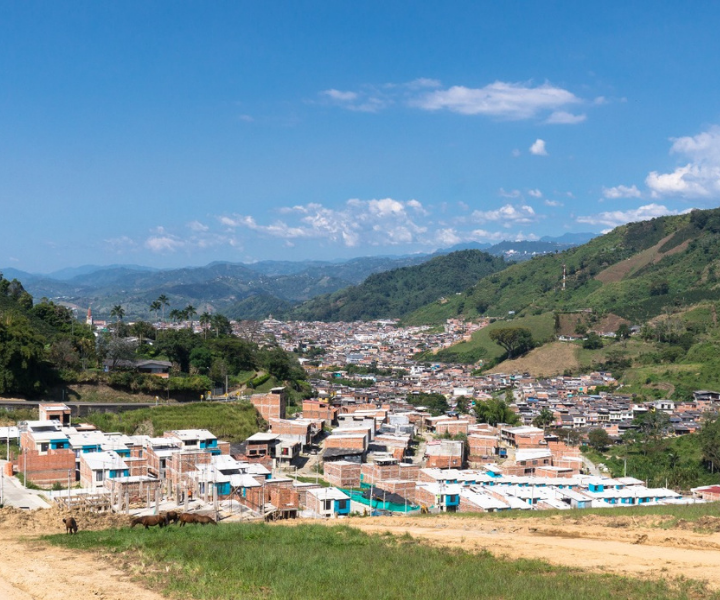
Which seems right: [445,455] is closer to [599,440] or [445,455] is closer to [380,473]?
[380,473]

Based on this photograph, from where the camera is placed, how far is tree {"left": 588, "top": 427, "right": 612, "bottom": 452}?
39.2 metres

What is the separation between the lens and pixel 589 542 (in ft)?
41.7

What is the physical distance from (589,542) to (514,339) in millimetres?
58804

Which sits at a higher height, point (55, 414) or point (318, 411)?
point (55, 414)

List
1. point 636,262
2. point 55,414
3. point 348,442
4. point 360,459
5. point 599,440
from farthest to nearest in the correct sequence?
point 636,262 < point 599,440 < point 348,442 < point 360,459 < point 55,414

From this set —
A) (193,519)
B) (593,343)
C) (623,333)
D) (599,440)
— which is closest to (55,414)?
(193,519)

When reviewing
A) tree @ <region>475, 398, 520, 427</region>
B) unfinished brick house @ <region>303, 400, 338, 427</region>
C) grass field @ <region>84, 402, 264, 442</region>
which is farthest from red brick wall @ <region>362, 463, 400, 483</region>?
tree @ <region>475, 398, 520, 427</region>

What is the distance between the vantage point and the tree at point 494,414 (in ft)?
148

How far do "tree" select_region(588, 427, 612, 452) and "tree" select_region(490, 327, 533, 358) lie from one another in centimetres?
3056

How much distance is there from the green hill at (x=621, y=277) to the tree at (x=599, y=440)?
132 feet

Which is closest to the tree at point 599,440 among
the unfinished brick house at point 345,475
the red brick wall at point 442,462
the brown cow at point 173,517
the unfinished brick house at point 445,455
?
the unfinished brick house at point 445,455

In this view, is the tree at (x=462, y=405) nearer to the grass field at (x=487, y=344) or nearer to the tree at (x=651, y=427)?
the tree at (x=651, y=427)

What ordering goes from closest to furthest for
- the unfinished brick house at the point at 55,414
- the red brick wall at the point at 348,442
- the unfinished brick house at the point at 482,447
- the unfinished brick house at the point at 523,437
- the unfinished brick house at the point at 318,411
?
the unfinished brick house at the point at 55,414 < the red brick wall at the point at 348,442 < the unfinished brick house at the point at 482,447 < the unfinished brick house at the point at 523,437 < the unfinished brick house at the point at 318,411

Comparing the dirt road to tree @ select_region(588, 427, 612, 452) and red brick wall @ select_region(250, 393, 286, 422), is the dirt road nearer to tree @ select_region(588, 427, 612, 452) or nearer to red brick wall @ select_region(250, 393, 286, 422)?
red brick wall @ select_region(250, 393, 286, 422)
